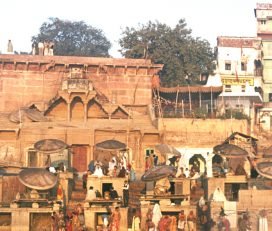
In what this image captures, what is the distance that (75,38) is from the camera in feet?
211

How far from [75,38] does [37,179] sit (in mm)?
44308

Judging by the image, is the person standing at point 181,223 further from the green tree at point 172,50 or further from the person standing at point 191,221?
the green tree at point 172,50

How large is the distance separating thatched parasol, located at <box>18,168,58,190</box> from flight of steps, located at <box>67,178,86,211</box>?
164 centimetres

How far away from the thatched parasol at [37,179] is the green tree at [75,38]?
133 feet

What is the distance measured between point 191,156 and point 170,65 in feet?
43.3

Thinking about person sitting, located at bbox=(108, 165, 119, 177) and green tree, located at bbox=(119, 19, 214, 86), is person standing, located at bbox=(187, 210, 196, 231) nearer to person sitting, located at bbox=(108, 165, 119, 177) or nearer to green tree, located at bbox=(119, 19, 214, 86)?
person sitting, located at bbox=(108, 165, 119, 177)

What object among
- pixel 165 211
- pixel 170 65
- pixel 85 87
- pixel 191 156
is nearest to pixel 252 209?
pixel 165 211

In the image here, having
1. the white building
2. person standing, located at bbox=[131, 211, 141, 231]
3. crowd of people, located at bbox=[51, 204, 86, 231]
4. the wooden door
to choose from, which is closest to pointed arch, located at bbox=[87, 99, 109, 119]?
the wooden door

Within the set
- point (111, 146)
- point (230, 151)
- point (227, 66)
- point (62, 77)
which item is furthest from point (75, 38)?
point (230, 151)

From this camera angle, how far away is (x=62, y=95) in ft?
116

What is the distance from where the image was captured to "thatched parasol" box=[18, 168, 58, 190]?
68.8 ft

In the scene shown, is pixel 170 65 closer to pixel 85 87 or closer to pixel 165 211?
pixel 85 87

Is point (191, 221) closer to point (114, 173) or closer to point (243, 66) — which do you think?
point (114, 173)

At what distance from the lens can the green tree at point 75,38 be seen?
62.1m
